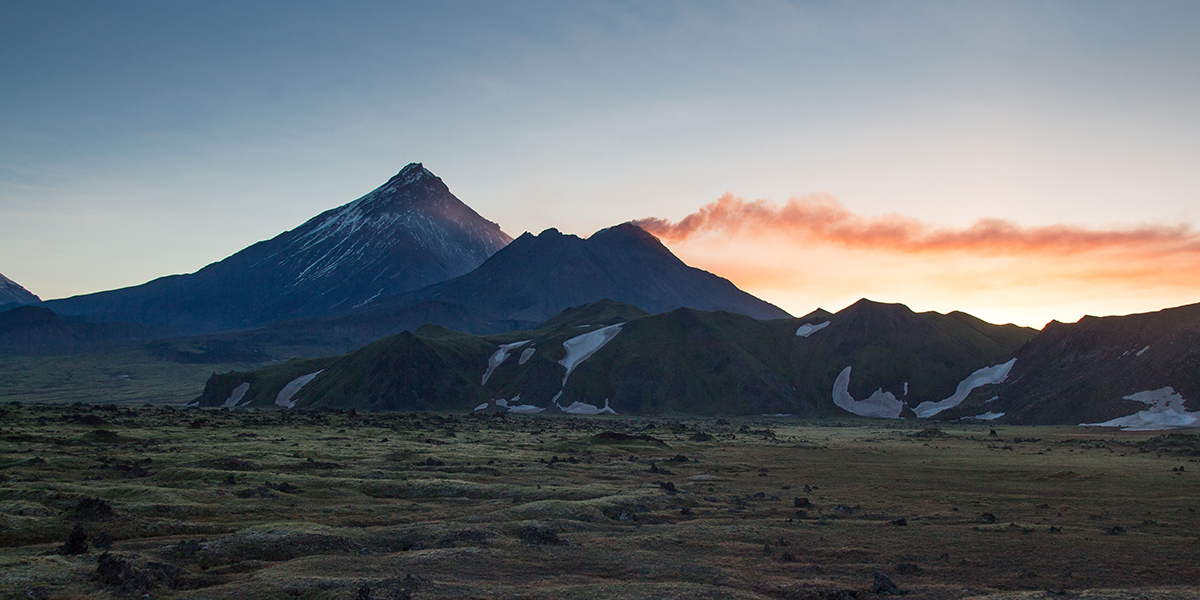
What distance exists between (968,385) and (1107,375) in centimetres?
3585

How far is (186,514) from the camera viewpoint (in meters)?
34.4

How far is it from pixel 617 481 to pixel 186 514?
2772 centimetres

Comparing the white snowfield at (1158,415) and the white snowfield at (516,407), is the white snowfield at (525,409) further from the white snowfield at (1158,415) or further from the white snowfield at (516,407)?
the white snowfield at (1158,415)

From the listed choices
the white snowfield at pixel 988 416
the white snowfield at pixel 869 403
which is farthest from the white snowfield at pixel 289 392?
A: the white snowfield at pixel 988 416

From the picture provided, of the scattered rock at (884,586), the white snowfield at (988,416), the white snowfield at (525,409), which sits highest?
the white snowfield at (988,416)

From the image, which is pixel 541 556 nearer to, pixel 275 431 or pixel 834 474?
pixel 834 474

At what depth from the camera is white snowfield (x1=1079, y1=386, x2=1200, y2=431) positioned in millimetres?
106938

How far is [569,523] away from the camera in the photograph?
35469 millimetres

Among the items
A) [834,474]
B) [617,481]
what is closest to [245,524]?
[617,481]

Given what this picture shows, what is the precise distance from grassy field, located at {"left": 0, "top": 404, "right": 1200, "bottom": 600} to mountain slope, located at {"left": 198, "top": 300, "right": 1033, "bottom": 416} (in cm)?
10539

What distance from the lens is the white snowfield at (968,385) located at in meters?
156

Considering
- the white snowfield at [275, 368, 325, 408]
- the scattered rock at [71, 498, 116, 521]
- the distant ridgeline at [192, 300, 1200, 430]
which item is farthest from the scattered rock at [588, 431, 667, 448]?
the white snowfield at [275, 368, 325, 408]

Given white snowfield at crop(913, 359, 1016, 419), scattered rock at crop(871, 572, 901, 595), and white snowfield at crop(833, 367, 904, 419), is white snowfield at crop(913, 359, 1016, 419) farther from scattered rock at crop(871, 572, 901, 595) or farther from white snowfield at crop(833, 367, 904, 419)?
scattered rock at crop(871, 572, 901, 595)

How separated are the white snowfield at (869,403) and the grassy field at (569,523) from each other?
96.3 meters
